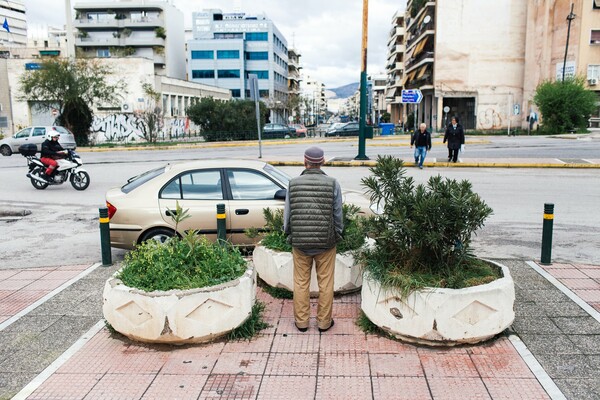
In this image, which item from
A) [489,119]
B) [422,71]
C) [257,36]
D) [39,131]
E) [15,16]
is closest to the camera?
[39,131]

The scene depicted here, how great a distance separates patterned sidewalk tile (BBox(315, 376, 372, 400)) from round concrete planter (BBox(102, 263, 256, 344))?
1.11m

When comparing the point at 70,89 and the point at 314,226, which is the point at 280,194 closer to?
the point at 314,226

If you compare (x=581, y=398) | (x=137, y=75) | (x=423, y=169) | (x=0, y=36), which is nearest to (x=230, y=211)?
(x=581, y=398)

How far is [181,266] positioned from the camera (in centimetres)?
515

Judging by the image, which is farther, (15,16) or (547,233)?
(15,16)

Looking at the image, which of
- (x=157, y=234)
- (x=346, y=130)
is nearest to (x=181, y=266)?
(x=157, y=234)

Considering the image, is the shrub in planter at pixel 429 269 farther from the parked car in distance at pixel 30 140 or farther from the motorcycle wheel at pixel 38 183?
the parked car in distance at pixel 30 140

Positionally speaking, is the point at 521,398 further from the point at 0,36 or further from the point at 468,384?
the point at 0,36

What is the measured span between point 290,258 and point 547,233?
364 centimetres

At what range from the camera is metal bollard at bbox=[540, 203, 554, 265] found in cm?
713

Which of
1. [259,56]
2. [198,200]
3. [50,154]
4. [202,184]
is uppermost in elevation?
[259,56]

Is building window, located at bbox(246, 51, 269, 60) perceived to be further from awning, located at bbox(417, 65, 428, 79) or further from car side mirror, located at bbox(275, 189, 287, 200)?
car side mirror, located at bbox(275, 189, 287, 200)

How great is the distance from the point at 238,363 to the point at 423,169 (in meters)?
15.8

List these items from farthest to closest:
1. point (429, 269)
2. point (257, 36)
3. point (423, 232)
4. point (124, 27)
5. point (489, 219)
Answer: point (257, 36) → point (124, 27) → point (489, 219) → point (429, 269) → point (423, 232)
